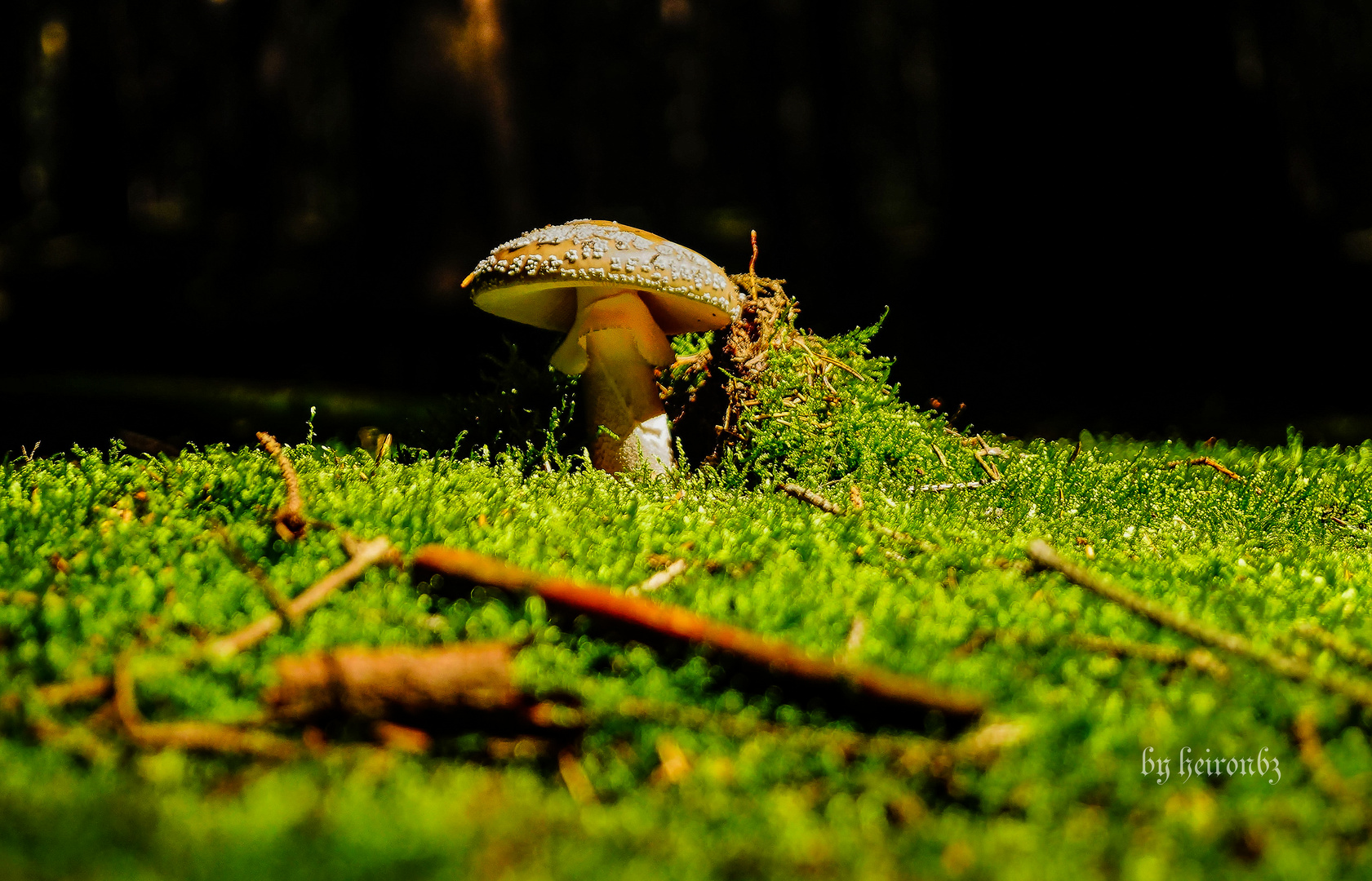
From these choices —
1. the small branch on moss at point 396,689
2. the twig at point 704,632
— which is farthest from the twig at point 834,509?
the small branch on moss at point 396,689

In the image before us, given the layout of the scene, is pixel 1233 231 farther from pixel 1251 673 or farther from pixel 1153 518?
pixel 1251 673

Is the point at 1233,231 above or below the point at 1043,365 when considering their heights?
above

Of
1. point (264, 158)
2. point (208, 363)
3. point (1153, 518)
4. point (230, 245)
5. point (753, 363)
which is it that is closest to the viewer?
point (1153, 518)

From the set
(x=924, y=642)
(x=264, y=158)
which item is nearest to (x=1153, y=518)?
(x=924, y=642)

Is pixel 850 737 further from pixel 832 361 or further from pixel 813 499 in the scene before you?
pixel 832 361

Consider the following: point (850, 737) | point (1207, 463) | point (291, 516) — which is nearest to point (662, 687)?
point (850, 737)

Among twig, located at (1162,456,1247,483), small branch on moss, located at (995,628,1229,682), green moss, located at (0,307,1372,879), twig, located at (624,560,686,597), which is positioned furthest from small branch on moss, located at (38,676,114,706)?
twig, located at (1162,456,1247,483)

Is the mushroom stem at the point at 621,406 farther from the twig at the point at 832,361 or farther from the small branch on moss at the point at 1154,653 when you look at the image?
the small branch on moss at the point at 1154,653

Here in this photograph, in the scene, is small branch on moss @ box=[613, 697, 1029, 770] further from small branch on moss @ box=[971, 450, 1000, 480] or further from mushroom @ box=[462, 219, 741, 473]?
small branch on moss @ box=[971, 450, 1000, 480]
